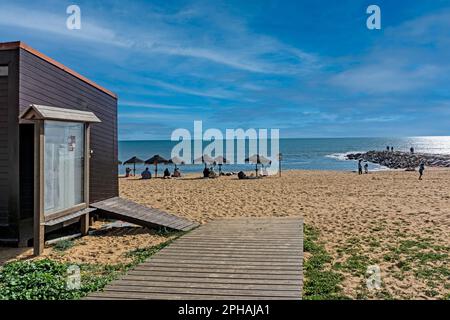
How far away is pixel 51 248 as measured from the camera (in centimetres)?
675

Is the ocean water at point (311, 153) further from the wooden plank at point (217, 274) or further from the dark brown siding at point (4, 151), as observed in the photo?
the wooden plank at point (217, 274)

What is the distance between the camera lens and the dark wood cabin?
6.23 meters

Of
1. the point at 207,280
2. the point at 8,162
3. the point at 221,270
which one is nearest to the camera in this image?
the point at 207,280

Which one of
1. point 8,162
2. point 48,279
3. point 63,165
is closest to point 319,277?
point 48,279

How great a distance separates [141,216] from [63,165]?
7.26 ft

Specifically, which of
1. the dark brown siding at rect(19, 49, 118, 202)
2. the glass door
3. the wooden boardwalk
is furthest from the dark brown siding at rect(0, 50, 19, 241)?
the wooden boardwalk

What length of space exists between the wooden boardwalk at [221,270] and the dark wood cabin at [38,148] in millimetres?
2458

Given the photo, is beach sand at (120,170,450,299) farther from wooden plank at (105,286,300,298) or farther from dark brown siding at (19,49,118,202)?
dark brown siding at (19,49,118,202)

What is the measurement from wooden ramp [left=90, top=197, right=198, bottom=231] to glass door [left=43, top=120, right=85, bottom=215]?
2.79 ft

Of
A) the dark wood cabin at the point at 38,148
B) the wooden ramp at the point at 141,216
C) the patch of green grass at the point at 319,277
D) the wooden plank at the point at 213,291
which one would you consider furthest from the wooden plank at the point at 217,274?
the wooden ramp at the point at 141,216

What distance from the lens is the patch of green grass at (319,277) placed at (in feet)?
14.1

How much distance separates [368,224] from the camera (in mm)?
8672

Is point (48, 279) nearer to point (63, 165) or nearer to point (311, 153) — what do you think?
point (63, 165)

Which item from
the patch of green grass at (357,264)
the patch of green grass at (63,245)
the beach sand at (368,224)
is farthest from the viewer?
the patch of green grass at (63,245)
